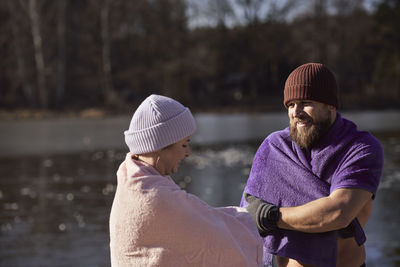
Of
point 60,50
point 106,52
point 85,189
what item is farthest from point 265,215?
point 60,50

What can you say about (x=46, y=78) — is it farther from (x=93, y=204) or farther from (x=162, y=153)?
(x=162, y=153)

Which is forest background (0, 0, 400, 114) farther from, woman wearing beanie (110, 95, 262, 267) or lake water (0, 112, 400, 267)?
woman wearing beanie (110, 95, 262, 267)

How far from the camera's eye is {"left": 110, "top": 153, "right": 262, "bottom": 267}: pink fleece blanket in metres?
1.85

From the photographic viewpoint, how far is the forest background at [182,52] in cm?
3972

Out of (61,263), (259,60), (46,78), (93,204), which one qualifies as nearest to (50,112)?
(46,78)

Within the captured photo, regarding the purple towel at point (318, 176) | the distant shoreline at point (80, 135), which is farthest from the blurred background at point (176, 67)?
the purple towel at point (318, 176)

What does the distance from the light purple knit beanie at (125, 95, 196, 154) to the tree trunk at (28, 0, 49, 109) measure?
36.1m

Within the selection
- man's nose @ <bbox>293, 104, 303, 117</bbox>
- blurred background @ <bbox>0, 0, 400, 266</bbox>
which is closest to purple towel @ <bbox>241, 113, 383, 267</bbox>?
man's nose @ <bbox>293, 104, 303, 117</bbox>

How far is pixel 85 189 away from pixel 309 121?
9.12 meters

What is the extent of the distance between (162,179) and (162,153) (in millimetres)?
A: 96

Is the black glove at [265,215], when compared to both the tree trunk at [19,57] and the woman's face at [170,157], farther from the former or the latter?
the tree trunk at [19,57]

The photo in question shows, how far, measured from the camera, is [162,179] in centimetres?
188

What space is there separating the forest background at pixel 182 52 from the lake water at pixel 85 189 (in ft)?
58.0

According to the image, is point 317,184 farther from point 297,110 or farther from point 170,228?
point 170,228
